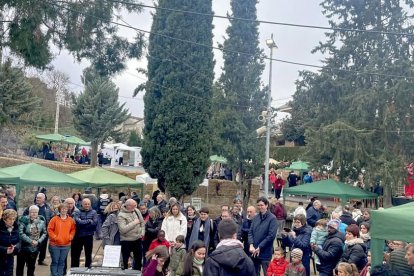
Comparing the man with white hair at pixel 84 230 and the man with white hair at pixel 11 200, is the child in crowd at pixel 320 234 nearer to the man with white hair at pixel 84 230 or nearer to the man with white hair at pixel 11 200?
the man with white hair at pixel 84 230

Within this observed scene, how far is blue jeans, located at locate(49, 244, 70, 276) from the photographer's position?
912cm

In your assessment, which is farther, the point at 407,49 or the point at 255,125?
the point at 255,125

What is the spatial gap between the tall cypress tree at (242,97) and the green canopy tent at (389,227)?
1856 centimetres

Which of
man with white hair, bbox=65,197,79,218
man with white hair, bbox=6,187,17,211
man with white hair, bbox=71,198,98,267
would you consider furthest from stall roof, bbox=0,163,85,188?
man with white hair, bbox=71,198,98,267

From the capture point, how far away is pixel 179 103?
1997 cm

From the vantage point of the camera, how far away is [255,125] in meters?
26.4

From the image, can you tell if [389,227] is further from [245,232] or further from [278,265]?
[245,232]

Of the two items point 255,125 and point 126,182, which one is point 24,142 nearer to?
point 255,125

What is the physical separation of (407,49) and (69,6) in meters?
14.3

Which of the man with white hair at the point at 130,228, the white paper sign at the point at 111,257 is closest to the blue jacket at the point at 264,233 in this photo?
the man with white hair at the point at 130,228

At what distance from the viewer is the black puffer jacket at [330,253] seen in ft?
26.6

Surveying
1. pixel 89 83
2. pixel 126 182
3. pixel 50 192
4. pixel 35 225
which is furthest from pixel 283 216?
pixel 89 83

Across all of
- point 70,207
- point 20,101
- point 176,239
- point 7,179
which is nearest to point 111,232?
point 70,207

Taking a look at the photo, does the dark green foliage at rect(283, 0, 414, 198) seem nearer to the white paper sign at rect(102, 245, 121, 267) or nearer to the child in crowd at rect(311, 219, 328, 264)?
the child in crowd at rect(311, 219, 328, 264)
